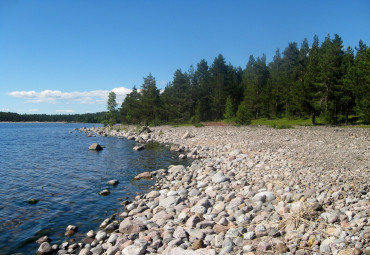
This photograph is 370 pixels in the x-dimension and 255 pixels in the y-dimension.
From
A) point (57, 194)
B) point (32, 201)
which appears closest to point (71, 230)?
point (32, 201)

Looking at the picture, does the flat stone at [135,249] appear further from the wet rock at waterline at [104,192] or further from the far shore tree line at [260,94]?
the far shore tree line at [260,94]

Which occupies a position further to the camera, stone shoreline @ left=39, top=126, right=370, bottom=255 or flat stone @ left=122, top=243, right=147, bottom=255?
flat stone @ left=122, top=243, right=147, bottom=255

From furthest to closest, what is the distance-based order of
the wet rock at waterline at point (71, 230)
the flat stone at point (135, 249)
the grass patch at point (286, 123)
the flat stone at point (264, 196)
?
the grass patch at point (286, 123), the flat stone at point (264, 196), the wet rock at waterline at point (71, 230), the flat stone at point (135, 249)

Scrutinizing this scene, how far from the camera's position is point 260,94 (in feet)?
221

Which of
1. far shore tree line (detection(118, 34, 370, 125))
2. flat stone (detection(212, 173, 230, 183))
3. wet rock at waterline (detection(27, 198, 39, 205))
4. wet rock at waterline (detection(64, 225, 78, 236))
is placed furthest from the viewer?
far shore tree line (detection(118, 34, 370, 125))

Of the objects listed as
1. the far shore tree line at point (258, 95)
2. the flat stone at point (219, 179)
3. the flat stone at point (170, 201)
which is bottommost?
the flat stone at point (170, 201)

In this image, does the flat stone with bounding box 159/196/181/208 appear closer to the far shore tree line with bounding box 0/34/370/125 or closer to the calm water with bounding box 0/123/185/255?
the calm water with bounding box 0/123/185/255

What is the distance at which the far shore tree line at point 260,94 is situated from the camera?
4244 centimetres

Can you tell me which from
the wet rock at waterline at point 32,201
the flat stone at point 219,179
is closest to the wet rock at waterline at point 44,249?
the wet rock at waterline at point 32,201

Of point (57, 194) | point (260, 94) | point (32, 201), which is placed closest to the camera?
point (32, 201)

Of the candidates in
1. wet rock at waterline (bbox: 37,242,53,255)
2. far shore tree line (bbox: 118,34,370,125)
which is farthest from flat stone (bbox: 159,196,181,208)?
far shore tree line (bbox: 118,34,370,125)

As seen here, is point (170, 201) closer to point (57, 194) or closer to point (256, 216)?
point (256, 216)

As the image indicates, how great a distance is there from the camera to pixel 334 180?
9.10 m

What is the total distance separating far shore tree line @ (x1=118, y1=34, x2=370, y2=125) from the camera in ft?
139
